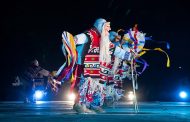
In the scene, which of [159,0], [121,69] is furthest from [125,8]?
[121,69]

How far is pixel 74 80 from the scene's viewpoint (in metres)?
6.20

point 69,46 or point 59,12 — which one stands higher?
point 59,12

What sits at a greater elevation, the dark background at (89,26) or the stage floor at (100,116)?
the dark background at (89,26)

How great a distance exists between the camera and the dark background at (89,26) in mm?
14406

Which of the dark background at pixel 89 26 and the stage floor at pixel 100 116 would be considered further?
the dark background at pixel 89 26

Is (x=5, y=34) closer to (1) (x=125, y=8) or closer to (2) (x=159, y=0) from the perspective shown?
(1) (x=125, y=8)

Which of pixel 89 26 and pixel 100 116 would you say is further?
pixel 89 26

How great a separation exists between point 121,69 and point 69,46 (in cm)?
180

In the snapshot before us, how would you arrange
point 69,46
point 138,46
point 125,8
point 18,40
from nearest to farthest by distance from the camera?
point 69,46 < point 138,46 < point 125,8 < point 18,40

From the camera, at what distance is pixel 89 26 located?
14.8 m

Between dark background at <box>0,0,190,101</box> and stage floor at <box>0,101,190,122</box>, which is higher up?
dark background at <box>0,0,190,101</box>

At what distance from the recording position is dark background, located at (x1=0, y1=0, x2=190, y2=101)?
47.3ft

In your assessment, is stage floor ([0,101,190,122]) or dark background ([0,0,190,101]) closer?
stage floor ([0,101,190,122])

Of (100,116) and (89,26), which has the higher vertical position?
(89,26)
